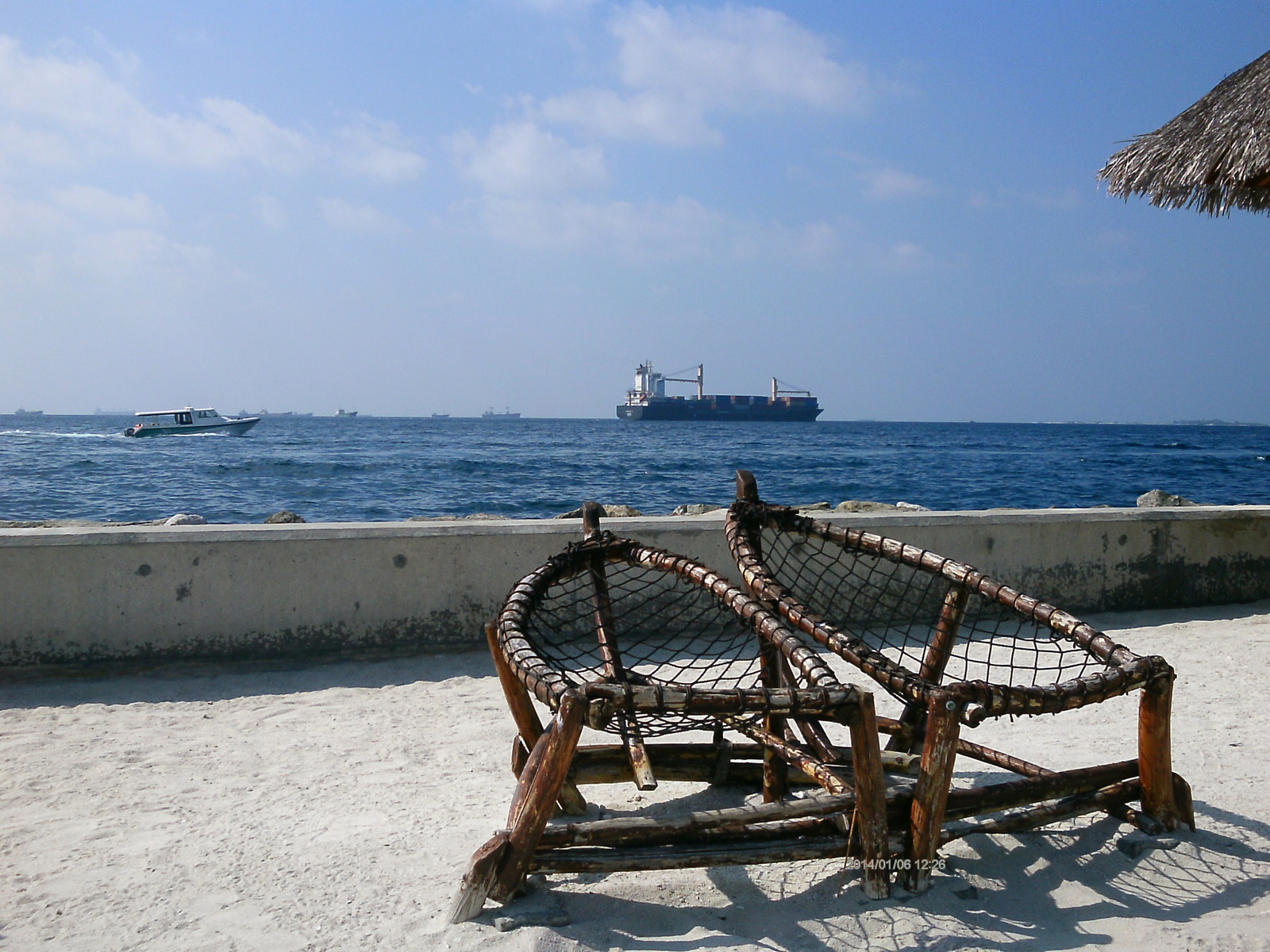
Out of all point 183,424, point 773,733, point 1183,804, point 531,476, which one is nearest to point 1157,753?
point 1183,804

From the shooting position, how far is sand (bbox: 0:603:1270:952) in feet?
6.93

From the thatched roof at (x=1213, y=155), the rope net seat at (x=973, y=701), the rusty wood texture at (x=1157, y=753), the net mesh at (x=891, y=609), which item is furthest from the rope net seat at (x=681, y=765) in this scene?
the thatched roof at (x=1213, y=155)

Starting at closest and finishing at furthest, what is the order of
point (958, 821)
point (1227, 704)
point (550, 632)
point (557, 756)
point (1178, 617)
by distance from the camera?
point (557, 756) → point (958, 821) → point (1227, 704) → point (550, 632) → point (1178, 617)

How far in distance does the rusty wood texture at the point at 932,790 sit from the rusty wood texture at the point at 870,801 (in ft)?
0.28

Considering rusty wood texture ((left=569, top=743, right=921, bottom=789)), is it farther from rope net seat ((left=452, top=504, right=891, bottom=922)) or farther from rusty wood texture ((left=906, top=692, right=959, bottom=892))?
rusty wood texture ((left=906, top=692, right=959, bottom=892))

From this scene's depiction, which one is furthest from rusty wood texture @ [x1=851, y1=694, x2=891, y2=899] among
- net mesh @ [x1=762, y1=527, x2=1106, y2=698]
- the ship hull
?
the ship hull

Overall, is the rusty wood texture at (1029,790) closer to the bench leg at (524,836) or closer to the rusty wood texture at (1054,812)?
the rusty wood texture at (1054,812)

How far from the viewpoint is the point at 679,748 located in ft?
9.80

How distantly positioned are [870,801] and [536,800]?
84 centimetres

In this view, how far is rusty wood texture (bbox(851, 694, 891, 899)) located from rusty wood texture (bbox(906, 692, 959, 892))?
8 cm

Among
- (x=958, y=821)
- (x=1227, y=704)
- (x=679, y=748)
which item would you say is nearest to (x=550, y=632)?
(x=679, y=748)

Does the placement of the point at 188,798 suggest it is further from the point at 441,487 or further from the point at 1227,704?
the point at 441,487

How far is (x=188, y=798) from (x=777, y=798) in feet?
6.42

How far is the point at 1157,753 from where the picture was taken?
96.7 inches
